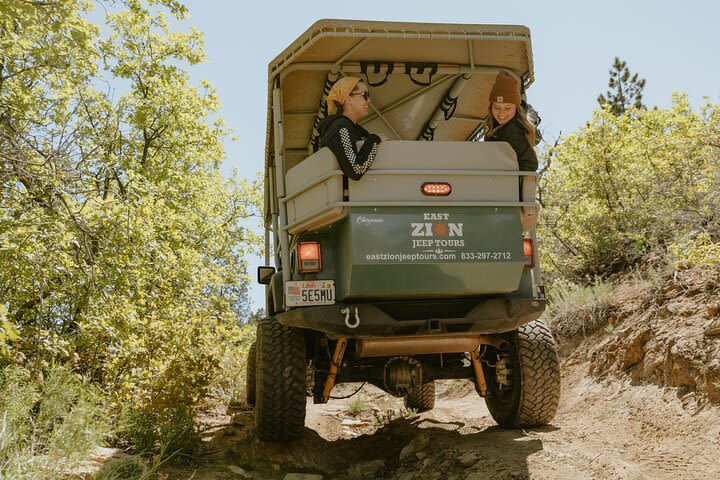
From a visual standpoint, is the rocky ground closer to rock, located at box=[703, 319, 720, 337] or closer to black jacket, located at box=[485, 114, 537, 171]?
rock, located at box=[703, 319, 720, 337]

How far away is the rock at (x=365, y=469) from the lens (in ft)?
16.5

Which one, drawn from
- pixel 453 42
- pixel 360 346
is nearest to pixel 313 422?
pixel 360 346

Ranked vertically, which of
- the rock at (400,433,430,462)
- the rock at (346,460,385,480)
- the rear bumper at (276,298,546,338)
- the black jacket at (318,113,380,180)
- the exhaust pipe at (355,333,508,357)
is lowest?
the rock at (346,460,385,480)

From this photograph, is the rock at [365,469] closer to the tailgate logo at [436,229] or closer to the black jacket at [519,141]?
the tailgate logo at [436,229]

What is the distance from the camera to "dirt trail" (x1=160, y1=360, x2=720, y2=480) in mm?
4152

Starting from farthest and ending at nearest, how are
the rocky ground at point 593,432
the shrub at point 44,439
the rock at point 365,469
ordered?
the rock at point 365,469 → the rocky ground at point 593,432 → the shrub at point 44,439

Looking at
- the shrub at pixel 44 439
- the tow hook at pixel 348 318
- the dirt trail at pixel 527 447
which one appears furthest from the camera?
the tow hook at pixel 348 318

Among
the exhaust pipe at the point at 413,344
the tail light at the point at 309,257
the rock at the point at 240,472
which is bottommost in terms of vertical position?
the rock at the point at 240,472

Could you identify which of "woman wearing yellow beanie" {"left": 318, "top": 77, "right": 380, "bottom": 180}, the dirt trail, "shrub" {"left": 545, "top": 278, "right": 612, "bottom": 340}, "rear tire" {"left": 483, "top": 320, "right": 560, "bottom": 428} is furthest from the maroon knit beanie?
"shrub" {"left": 545, "top": 278, "right": 612, "bottom": 340}

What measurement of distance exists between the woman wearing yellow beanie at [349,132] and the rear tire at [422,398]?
364 centimetres

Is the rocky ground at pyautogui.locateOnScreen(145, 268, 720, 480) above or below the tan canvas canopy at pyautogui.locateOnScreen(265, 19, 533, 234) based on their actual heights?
below

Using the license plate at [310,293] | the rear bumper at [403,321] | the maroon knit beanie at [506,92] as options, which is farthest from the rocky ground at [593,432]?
the maroon knit beanie at [506,92]

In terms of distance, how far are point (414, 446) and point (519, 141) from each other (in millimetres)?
2576

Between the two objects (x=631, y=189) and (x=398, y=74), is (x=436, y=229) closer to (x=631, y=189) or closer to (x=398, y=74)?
(x=398, y=74)
